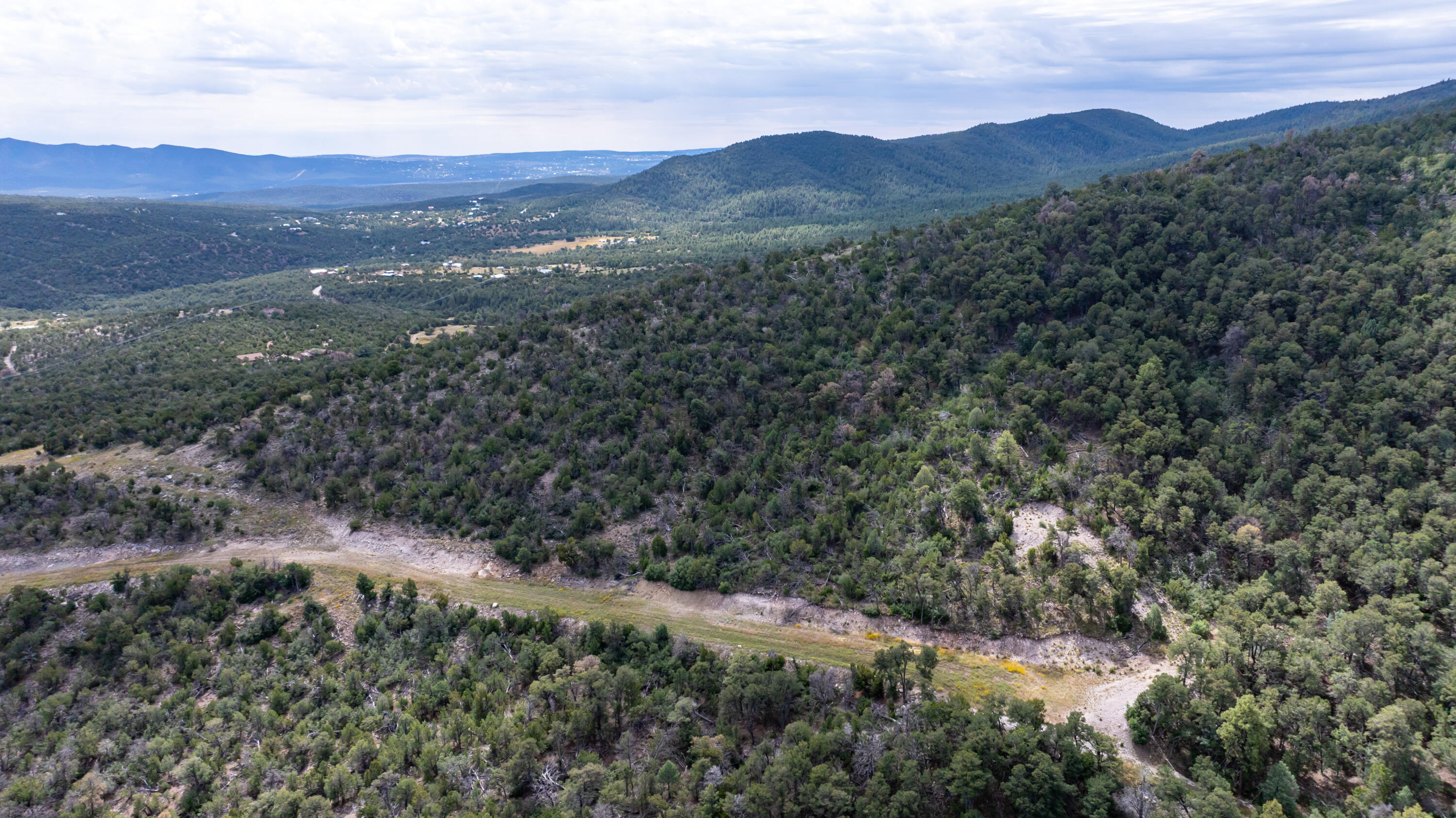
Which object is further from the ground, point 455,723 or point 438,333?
point 438,333

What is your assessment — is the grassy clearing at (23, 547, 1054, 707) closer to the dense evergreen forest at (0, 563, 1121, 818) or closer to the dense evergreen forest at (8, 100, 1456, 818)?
the dense evergreen forest at (0, 563, 1121, 818)

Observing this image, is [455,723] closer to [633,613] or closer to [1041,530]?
[633,613]

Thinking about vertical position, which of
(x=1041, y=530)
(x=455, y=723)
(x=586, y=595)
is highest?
(x=1041, y=530)

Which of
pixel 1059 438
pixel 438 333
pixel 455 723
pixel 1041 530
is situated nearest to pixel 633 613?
pixel 455 723

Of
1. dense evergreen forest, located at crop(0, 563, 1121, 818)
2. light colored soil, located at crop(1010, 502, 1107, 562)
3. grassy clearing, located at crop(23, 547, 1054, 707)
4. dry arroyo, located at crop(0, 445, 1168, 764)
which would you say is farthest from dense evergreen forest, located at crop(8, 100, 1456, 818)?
grassy clearing, located at crop(23, 547, 1054, 707)

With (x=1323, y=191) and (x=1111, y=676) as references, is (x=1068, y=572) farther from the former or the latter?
(x=1323, y=191)

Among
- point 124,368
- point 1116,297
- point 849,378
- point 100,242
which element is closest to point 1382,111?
point 1116,297

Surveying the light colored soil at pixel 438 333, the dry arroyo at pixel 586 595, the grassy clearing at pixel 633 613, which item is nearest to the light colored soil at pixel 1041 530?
the dry arroyo at pixel 586 595

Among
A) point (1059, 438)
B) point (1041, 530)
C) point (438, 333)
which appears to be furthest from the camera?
point (438, 333)
